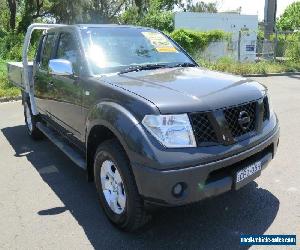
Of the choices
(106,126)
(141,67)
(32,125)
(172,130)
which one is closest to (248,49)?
(32,125)

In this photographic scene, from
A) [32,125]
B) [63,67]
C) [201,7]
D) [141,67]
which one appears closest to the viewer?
[63,67]

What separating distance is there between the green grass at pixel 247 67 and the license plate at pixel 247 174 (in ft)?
41.3

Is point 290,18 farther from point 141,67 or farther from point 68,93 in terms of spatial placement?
point 68,93

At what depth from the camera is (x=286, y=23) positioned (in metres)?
72.1

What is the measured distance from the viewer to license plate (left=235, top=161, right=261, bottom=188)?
11.3 feet

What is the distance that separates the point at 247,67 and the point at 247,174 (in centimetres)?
1375

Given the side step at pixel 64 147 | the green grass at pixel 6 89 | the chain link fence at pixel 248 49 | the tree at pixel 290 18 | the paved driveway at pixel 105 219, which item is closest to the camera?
the paved driveway at pixel 105 219

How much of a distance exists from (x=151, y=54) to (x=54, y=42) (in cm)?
156

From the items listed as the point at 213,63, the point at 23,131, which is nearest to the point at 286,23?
the point at 213,63

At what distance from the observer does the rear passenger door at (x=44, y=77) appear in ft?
18.5

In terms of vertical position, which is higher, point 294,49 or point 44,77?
point 44,77

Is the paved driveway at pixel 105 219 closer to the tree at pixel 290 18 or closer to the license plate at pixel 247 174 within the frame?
the license plate at pixel 247 174

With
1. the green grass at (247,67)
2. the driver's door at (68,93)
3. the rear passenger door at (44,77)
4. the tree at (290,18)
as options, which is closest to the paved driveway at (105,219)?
the driver's door at (68,93)

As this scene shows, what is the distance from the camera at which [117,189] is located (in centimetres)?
369
